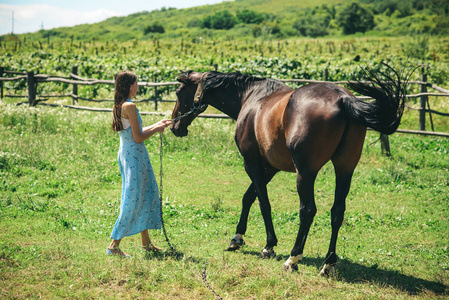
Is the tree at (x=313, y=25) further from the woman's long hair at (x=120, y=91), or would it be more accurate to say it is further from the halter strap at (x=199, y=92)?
the woman's long hair at (x=120, y=91)

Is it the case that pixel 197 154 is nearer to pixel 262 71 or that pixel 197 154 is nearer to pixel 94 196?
pixel 94 196

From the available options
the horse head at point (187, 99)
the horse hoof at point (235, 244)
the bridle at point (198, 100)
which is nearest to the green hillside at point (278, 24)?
the horse head at point (187, 99)

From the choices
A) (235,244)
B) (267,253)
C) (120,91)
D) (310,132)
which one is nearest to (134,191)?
(120,91)

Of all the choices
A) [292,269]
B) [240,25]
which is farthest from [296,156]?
[240,25]

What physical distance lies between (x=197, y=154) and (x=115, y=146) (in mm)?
2056

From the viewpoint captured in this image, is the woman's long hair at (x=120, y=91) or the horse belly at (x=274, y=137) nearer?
the horse belly at (x=274, y=137)

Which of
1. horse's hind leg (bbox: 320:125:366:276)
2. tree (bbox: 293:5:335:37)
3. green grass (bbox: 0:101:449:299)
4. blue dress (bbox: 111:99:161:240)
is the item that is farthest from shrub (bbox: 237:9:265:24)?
horse's hind leg (bbox: 320:125:366:276)

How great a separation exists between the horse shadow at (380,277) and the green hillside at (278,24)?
53.8m

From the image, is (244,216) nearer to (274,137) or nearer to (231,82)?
(274,137)

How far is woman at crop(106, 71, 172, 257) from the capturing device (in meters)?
4.54

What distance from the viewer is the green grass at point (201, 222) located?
12.6 feet

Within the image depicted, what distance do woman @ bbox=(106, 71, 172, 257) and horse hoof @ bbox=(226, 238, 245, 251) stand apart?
40.8 inches

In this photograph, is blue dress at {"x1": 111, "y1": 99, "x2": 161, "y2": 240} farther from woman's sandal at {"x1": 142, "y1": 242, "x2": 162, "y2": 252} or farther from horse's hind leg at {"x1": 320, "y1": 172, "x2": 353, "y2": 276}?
horse's hind leg at {"x1": 320, "y1": 172, "x2": 353, "y2": 276}

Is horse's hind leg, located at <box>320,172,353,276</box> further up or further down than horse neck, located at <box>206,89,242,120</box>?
further down
